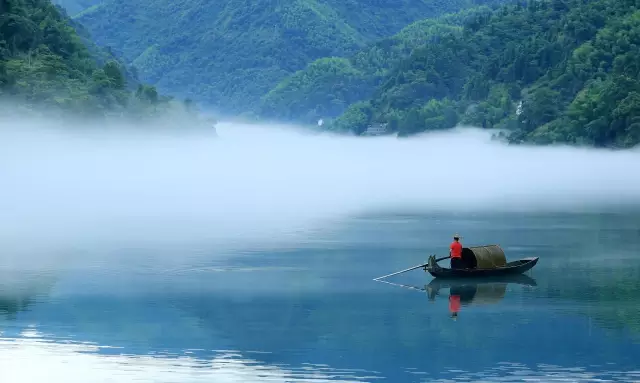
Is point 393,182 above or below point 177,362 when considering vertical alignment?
above

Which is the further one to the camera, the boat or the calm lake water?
the boat

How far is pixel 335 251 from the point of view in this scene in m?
45.4

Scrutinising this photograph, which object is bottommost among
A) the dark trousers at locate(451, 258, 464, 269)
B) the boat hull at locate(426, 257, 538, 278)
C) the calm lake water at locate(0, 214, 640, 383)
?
the calm lake water at locate(0, 214, 640, 383)

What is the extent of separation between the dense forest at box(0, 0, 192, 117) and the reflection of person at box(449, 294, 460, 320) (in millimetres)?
90777

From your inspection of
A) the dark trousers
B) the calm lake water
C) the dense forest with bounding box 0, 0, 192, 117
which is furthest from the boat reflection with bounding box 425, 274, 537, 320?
the dense forest with bounding box 0, 0, 192, 117

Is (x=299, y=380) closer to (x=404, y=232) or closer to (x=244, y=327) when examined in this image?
(x=244, y=327)

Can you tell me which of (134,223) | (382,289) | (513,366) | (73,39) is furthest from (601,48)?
(513,366)

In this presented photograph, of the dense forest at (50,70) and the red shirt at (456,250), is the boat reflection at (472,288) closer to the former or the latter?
the red shirt at (456,250)

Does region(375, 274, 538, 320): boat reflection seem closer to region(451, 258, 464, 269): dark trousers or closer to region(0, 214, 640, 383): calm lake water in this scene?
region(0, 214, 640, 383): calm lake water

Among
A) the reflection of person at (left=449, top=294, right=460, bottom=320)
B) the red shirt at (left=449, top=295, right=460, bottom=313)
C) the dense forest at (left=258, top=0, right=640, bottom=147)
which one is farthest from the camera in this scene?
the dense forest at (left=258, top=0, right=640, bottom=147)

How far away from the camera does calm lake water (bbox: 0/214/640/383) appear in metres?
25.2

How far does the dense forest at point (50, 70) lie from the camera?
122 metres

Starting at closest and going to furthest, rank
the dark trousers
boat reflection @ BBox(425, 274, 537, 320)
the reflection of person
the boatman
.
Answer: the reflection of person < boat reflection @ BBox(425, 274, 537, 320) < the boatman < the dark trousers

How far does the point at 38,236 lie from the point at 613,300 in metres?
24.3
